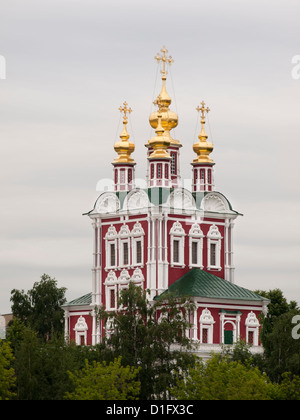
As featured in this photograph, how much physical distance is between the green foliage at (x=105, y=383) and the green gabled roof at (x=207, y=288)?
1263 centimetres

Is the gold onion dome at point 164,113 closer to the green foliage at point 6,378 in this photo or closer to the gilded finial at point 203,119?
the gilded finial at point 203,119

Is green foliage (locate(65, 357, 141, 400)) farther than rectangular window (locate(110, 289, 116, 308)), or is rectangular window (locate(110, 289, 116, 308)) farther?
rectangular window (locate(110, 289, 116, 308))

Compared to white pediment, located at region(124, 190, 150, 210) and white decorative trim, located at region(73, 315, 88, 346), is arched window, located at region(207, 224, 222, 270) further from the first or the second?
white decorative trim, located at region(73, 315, 88, 346)

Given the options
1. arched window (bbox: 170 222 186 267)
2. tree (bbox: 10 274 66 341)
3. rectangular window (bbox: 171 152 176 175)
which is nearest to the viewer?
arched window (bbox: 170 222 186 267)

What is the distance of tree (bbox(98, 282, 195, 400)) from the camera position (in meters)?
64.2

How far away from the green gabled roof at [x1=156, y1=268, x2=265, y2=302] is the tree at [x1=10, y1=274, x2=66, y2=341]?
13.4 m

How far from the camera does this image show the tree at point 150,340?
6425cm

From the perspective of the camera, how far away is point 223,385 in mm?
59406

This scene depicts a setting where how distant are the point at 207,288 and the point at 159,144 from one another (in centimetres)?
691

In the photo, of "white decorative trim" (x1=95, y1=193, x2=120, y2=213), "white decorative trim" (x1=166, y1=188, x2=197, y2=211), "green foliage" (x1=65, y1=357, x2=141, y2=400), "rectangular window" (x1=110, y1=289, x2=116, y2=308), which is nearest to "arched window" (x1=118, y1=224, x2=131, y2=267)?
"white decorative trim" (x1=95, y1=193, x2=120, y2=213)

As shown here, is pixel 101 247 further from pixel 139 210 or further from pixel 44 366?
pixel 44 366

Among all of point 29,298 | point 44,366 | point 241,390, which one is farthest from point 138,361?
point 29,298

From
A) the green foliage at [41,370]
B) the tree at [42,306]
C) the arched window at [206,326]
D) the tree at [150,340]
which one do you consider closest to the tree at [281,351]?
the tree at [150,340]

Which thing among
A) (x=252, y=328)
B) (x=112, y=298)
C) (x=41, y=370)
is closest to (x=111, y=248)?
(x=112, y=298)
